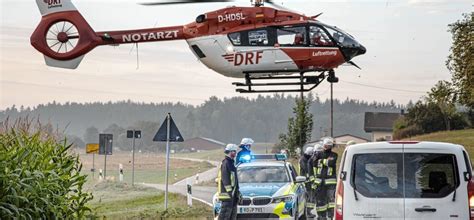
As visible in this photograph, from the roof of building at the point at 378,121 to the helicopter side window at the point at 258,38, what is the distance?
9865 centimetres

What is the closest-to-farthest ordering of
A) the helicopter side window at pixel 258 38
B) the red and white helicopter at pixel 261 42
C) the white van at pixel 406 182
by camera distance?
the white van at pixel 406 182 → the red and white helicopter at pixel 261 42 → the helicopter side window at pixel 258 38

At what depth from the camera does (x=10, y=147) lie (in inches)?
421

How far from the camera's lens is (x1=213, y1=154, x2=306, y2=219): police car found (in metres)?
16.3

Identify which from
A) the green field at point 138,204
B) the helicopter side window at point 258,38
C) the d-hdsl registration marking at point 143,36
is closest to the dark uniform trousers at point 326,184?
the green field at point 138,204

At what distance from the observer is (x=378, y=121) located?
408 ft

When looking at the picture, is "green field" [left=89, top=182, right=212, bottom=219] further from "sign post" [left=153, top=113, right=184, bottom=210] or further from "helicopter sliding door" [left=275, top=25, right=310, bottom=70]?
"helicopter sliding door" [left=275, top=25, right=310, bottom=70]

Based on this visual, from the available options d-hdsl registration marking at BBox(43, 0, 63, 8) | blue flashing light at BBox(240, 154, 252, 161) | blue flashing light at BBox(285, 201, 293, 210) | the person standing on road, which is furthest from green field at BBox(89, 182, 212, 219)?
d-hdsl registration marking at BBox(43, 0, 63, 8)

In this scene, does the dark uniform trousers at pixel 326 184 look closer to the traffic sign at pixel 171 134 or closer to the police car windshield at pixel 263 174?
the police car windshield at pixel 263 174

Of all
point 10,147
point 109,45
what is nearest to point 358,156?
point 10,147

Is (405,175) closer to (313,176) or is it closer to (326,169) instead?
(326,169)

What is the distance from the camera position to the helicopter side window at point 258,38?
79.2 feet

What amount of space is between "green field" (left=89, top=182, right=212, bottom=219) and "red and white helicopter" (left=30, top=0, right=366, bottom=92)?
4.27 metres

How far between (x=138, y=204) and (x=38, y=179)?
64.7ft

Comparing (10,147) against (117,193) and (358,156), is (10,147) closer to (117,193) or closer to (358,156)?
(358,156)
